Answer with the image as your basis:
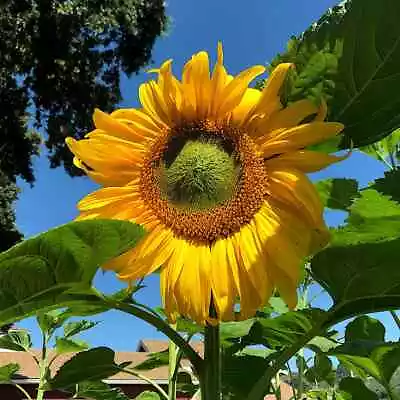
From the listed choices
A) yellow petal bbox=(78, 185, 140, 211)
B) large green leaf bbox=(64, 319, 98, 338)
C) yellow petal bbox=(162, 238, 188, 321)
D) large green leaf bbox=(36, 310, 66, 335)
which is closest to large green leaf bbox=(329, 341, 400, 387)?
yellow petal bbox=(162, 238, 188, 321)

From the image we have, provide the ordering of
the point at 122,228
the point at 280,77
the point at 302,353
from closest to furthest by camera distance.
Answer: the point at 122,228 < the point at 280,77 < the point at 302,353

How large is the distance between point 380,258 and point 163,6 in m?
12.6

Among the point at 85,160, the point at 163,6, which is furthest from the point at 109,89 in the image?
the point at 85,160

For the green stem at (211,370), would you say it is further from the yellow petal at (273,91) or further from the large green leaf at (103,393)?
the large green leaf at (103,393)

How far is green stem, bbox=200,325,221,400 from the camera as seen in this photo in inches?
26.1

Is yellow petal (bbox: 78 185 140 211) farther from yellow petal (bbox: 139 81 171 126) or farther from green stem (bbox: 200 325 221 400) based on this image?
green stem (bbox: 200 325 221 400)

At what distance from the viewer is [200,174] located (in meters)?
0.78

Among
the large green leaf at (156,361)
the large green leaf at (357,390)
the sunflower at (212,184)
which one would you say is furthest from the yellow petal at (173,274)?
the large green leaf at (156,361)

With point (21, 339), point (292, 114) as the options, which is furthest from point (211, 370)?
point (21, 339)

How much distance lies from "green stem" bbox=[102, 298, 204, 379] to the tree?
10.7 meters

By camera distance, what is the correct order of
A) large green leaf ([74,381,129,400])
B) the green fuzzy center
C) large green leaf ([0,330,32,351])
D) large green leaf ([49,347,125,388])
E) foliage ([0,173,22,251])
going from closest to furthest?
the green fuzzy center → large green leaf ([49,347,125,388]) → large green leaf ([74,381,129,400]) → large green leaf ([0,330,32,351]) → foliage ([0,173,22,251])

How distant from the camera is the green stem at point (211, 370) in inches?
26.1

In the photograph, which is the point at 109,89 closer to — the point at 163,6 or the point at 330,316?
the point at 163,6

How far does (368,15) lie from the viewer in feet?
2.07
